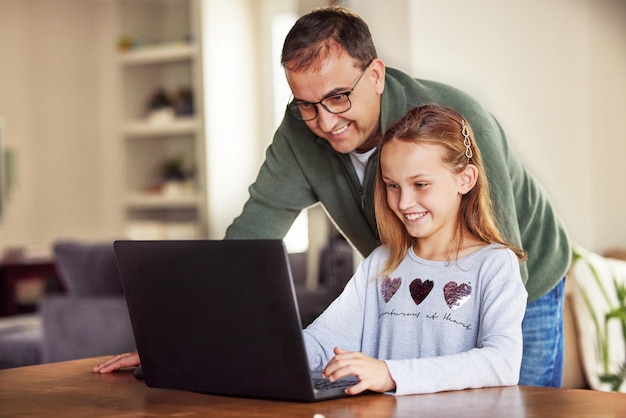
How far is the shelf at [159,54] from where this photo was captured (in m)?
7.28

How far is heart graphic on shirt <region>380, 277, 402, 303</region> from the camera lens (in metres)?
1.69

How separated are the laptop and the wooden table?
25 millimetres

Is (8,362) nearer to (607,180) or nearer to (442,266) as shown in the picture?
(607,180)

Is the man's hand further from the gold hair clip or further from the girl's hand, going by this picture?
the gold hair clip

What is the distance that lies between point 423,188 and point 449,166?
0.06m

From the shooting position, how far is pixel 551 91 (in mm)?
3750

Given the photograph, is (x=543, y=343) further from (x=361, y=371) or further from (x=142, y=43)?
(x=142, y=43)

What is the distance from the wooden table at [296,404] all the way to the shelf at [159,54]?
5921 mm

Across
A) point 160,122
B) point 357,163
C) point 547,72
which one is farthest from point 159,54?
point 357,163

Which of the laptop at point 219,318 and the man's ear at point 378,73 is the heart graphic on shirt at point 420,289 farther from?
the man's ear at point 378,73

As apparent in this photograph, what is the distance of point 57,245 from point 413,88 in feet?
8.01

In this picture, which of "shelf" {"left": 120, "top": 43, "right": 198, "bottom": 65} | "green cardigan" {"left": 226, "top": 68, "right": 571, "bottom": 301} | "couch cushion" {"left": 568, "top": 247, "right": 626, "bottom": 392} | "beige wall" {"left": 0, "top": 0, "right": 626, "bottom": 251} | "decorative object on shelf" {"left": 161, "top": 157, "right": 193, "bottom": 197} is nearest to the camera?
"green cardigan" {"left": 226, "top": 68, "right": 571, "bottom": 301}

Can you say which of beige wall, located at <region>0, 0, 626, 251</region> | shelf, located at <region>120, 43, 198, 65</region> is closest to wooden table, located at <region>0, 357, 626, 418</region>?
beige wall, located at <region>0, 0, 626, 251</region>

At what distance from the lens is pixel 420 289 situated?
1646 millimetres
